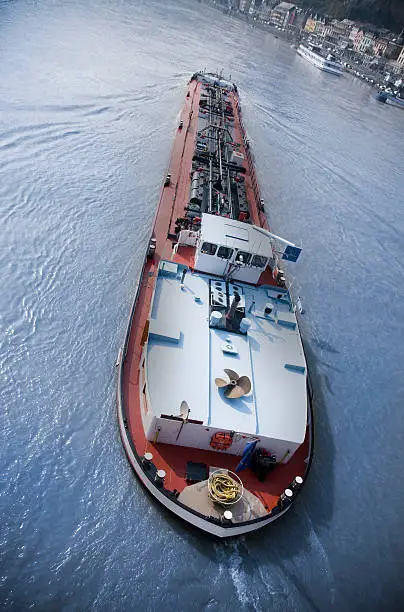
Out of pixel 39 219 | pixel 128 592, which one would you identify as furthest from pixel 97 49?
pixel 128 592

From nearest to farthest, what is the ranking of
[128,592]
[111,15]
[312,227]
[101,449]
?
[128,592] < [101,449] < [312,227] < [111,15]

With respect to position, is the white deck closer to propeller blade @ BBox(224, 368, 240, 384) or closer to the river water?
propeller blade @ BBox(224, 368, 240, 384)

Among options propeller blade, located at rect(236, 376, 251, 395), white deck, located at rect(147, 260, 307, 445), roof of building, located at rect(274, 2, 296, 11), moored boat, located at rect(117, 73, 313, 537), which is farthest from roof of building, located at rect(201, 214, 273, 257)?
roof of building, located at rect(274, 2, 296, 11)

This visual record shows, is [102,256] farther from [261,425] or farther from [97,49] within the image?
[97,49]

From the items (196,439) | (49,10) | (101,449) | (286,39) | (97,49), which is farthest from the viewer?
(286,39)

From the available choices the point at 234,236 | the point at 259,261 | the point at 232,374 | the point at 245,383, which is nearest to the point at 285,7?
the point at 234,236

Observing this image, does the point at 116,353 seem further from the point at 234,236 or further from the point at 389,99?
the point at 389,99
